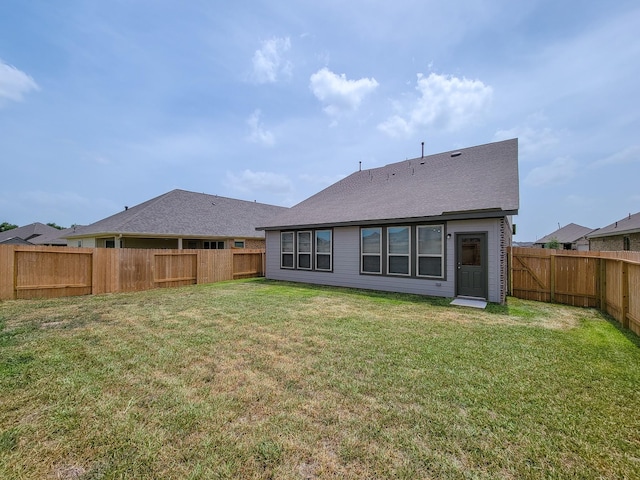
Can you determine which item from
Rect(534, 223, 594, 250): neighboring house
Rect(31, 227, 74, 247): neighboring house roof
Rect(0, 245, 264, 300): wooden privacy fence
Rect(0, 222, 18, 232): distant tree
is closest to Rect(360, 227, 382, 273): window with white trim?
Rect(0, 245, 264, 300): wooden privacy fence

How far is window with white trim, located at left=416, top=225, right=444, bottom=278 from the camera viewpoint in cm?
881

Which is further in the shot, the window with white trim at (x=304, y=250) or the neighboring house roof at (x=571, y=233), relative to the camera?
the neighboring house roof at (x=571, y=233)

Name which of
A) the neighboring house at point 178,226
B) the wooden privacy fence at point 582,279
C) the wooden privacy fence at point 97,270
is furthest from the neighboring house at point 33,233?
the wooden privacy fence at point 582,279

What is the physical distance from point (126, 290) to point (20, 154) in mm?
14916

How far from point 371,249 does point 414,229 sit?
5.88 feet

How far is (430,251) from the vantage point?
9.01 m

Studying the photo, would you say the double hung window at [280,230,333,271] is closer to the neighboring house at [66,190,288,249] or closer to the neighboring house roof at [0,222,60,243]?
the neighboring house at [66,190,288,249]

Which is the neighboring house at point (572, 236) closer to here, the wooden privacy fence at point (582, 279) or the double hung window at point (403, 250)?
the wooden privacy fence at point (582, 279)

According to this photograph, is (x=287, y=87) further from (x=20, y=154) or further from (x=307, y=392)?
(x=20, y=154)

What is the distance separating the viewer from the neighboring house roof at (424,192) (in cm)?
857

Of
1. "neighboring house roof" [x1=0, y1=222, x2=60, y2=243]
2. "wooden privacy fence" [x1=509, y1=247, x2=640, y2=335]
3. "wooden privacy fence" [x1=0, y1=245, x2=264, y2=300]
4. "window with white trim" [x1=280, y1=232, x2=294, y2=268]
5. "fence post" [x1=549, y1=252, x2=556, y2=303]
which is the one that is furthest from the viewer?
"neighboring house roof" [x1=0, y1=222, x2=60, y2=243]

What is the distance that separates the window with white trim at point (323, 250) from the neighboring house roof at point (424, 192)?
23.2 inches

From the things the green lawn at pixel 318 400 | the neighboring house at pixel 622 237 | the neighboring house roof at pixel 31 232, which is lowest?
the green lawn at pixel 318 400

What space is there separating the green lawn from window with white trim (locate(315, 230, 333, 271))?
5.68 metres
